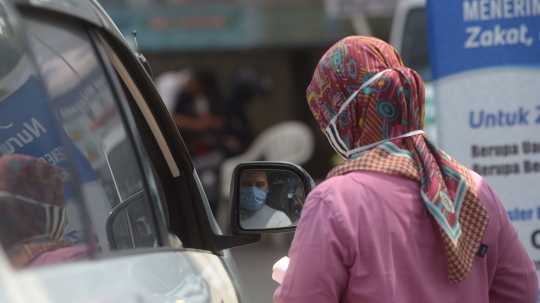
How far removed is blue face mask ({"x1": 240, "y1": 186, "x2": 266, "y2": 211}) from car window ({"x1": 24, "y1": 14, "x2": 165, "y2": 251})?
39 centimetres

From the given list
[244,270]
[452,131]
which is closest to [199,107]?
[244,270]

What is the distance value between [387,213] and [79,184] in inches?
26.0

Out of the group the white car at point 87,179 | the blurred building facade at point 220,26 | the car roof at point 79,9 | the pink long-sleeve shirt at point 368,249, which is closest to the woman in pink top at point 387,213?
the pink long-sleeve shirt at point 368,249

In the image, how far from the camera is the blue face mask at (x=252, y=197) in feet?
7.81

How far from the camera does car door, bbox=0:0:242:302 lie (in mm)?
1441

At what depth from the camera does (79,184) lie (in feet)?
5.34

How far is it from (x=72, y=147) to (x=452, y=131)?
2336 mm

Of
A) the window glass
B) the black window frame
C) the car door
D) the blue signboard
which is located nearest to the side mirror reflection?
the car door

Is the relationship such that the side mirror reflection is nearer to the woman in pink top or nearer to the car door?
the car door

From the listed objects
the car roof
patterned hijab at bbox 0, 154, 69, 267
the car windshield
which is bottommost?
the car windshield

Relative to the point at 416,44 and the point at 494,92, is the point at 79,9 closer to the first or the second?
the point at 494,92

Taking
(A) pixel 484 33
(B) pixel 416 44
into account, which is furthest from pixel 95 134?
(B) pixel 416 44

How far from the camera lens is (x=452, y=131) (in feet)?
12.1

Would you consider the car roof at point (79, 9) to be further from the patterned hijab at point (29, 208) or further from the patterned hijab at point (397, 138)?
the patterned hijab at point (397, 138)
